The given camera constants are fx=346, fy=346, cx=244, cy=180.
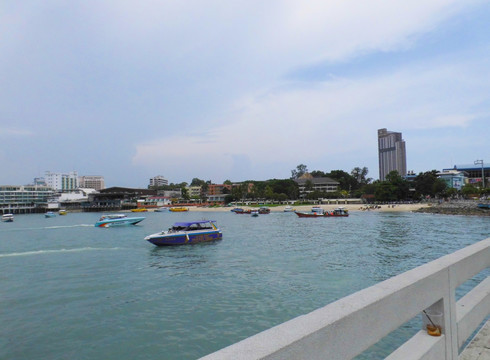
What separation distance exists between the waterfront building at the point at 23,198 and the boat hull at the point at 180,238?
145 metres

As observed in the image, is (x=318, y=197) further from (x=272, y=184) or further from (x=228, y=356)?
(x=228, y=356)

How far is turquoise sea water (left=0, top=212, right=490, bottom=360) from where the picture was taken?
10859mm

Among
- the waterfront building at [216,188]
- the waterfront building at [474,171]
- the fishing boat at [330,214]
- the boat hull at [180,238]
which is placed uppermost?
the waterfront building at [474,171]

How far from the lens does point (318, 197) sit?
430ft

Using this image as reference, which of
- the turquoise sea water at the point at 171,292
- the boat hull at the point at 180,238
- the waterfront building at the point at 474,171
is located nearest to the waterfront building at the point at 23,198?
the turquoise sea water at the point at 171,292

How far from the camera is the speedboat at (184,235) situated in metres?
31.4

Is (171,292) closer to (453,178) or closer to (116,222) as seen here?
(116,222)

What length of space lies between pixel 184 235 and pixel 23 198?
16060 centimetres

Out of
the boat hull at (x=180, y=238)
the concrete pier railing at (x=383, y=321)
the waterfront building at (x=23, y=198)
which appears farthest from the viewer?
the waterfront building at (x=23, y=198)

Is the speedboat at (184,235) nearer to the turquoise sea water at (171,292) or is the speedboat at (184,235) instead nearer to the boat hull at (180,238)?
the boat hull at (180,238)

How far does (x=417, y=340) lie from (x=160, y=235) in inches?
1176

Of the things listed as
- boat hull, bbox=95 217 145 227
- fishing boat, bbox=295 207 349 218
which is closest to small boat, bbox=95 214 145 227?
boat hull, bbox=95 217 145 227

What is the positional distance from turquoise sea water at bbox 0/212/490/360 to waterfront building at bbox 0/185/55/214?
14230 cm

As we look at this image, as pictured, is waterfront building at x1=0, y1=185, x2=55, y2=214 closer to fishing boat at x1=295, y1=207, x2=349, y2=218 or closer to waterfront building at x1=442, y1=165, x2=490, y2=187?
fishing boat at x1=295, y1=207, x2=349, y2=218
